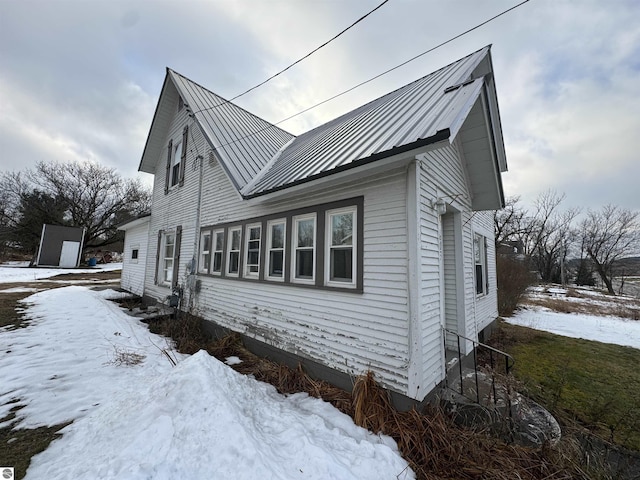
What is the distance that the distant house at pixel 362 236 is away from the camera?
3682mm

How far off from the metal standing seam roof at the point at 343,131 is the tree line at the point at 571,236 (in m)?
28.4

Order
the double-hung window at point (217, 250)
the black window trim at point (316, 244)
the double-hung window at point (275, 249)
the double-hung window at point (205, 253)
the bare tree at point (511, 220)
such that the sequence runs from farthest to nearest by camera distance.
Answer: the bare tree at point (511, 220), the double-hung window at point (205, 253), the double-hung window at point (217, 250), the double-hung window at point (275, 249), the black window trim at point (316, 244)

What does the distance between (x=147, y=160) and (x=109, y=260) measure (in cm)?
3579

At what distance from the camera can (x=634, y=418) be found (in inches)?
168

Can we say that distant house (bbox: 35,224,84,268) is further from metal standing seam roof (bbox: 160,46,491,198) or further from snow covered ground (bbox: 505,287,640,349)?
snow covered ground (bbox: 505,287,640,349)

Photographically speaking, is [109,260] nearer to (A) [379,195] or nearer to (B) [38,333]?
(B) [38,333]

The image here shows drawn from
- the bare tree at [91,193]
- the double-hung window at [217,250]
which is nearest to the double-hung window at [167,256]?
the double-hung window at [217,250]

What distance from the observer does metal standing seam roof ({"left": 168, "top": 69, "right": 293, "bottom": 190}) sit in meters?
7.37

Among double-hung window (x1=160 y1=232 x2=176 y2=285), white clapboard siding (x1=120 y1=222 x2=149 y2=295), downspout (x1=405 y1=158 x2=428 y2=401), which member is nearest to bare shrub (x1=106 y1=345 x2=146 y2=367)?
double-hung window (x1=160 y1=232 x2=176 y2=285)

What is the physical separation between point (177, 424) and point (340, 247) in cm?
320

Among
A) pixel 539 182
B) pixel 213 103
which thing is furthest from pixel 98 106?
pixel 539 182

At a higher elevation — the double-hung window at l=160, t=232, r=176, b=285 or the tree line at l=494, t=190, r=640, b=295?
the tree line at l=494, t=190, r=640, b=295

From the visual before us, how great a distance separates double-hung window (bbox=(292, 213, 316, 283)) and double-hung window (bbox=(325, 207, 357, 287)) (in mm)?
371

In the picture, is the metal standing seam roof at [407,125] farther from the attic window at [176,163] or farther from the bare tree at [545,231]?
the bare tree at [545,231]
